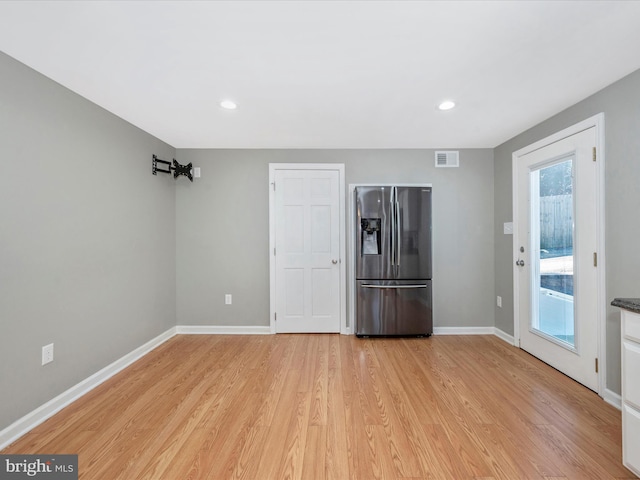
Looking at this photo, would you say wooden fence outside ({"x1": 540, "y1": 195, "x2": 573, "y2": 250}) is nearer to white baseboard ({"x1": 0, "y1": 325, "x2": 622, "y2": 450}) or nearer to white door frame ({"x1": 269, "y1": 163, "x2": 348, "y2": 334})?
white baseboard ({"x1": 0, "y1": 325, "x2": 622, "y2": 450})

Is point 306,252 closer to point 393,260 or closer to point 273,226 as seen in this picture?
point 273,226

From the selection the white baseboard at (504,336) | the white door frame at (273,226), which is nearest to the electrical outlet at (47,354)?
the white door frame at (273,226)

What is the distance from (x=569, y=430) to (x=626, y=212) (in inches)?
60.6

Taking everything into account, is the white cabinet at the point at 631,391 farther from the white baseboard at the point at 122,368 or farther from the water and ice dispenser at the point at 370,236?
the water and ice dispenser at the point at 370,236

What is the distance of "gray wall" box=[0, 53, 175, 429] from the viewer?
1686 millimetres

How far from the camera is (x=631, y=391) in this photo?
139 cm

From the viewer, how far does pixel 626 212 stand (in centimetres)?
193

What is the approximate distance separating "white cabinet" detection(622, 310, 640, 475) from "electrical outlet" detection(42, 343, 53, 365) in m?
3.52

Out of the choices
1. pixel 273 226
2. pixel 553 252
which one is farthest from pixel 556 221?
pixel 273 226

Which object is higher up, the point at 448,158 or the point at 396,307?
the point at 448,158

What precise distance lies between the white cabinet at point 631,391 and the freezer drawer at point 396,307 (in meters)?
1.88

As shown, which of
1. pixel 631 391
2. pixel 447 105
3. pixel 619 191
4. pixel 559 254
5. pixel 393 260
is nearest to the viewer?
pixel 631 391

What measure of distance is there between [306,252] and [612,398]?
2945mm

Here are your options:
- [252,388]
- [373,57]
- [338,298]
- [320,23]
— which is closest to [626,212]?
[373,57]
